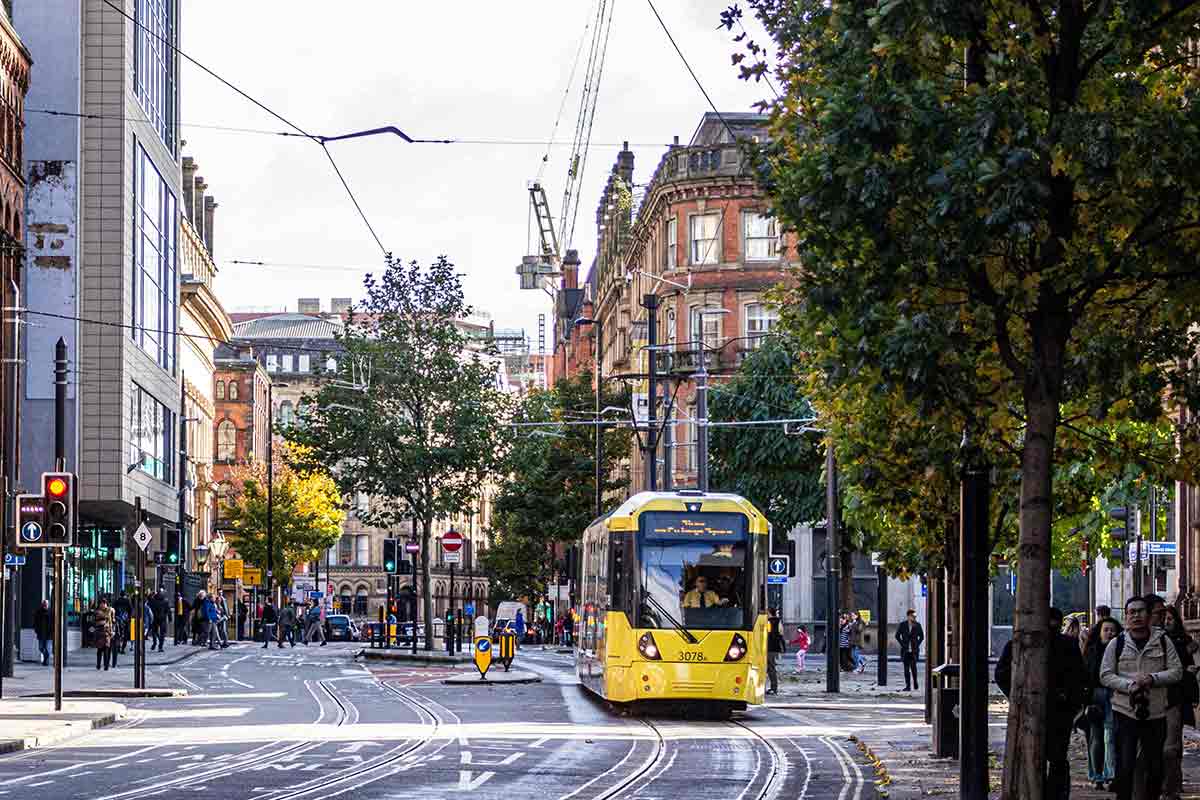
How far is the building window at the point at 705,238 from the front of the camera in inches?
3083

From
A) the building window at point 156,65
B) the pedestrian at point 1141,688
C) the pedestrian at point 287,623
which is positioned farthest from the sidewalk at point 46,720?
the pedestrian at point 287,623

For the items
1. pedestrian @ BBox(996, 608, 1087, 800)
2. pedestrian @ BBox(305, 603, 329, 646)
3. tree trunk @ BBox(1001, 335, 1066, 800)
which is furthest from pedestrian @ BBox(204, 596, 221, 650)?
tree trunk @ BBox(1001, 335, 1066, 800)

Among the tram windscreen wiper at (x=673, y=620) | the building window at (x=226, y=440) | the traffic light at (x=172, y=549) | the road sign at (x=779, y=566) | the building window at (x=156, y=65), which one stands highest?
the building window at (x=156, y=65)

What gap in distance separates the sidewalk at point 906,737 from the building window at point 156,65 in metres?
25.7

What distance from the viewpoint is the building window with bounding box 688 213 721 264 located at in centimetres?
7831

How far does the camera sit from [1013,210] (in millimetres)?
13914

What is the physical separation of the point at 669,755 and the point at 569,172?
399 ft

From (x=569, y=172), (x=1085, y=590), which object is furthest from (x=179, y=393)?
(x=569, y=172)

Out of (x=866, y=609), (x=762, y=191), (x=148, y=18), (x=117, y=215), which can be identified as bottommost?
(x=866, y=609)

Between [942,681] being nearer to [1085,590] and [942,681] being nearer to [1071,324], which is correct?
[1071,324]

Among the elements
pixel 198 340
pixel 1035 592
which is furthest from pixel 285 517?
pixel 1035 592

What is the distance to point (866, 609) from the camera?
76.1 m

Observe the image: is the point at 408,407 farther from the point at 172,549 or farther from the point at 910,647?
the point at 910,647

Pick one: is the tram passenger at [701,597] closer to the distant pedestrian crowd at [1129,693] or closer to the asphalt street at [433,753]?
the asphalt street at [433,753]
